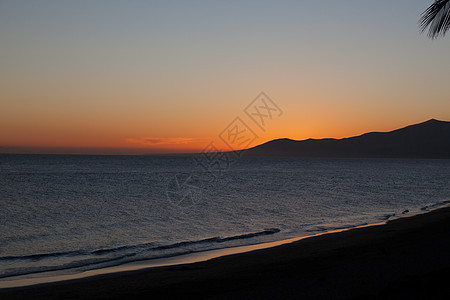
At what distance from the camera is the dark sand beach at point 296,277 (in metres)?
6.91

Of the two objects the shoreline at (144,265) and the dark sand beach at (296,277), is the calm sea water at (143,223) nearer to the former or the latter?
the shoreline at (144,265)

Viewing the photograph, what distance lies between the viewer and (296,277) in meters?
8.14

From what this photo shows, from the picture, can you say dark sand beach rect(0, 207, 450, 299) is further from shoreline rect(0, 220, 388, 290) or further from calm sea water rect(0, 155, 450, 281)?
calm sea water rect(0, 155, 450, 281)

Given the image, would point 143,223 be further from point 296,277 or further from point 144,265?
point 296,277

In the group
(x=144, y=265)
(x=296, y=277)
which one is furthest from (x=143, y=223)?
(x=296, y=277)

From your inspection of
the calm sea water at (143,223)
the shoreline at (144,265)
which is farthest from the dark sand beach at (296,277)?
the calm sea water at (143,223)

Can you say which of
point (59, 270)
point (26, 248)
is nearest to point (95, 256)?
point (59, 270)

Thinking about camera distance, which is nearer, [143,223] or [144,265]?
[144,265]

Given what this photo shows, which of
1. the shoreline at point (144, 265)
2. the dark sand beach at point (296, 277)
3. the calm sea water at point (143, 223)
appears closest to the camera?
the dark sand beach at point (296, 277)

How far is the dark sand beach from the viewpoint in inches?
272

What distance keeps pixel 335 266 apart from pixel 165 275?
382 centimetres

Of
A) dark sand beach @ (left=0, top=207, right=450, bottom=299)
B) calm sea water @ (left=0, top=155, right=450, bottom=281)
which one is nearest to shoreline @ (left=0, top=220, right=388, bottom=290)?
calm sea water @ (left=0, top=155, right=450, bottom=281)

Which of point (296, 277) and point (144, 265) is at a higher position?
point (296, 277)

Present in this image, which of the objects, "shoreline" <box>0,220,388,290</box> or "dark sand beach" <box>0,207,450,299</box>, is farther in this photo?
"shoreline" <box>0,220,388,290</box>
